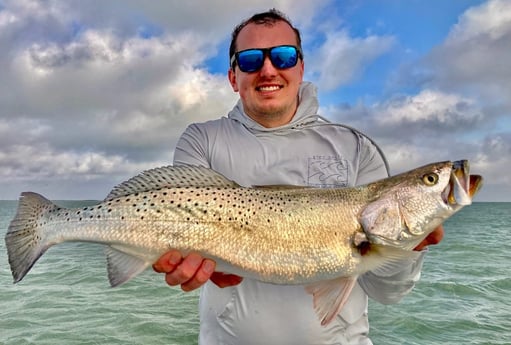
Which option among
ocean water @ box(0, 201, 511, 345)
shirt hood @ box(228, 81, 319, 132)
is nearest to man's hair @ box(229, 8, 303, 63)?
shirt hood @ box(228, 81, 319, 132)

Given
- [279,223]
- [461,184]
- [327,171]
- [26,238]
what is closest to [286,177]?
[327,171]

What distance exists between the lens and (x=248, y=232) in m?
3.45

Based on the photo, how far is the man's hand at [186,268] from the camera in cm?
332

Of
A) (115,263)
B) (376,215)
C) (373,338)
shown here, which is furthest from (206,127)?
(373,338)

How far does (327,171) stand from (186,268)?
1406mm

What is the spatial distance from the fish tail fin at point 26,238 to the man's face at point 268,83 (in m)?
1.88

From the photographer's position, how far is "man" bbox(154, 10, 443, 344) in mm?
3562

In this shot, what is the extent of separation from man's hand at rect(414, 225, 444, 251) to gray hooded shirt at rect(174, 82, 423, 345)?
91 mm

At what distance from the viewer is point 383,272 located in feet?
11.6

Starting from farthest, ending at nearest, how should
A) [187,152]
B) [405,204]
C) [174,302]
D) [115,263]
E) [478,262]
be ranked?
[478,262], [174,302], [187,152], [115,263], [405,204]

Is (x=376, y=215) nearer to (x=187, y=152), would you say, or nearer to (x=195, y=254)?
(x=195, y=254)

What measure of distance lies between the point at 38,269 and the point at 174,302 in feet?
26.2

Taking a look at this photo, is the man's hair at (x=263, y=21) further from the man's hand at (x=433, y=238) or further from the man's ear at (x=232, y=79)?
the man's hand at (x=433, y=238)

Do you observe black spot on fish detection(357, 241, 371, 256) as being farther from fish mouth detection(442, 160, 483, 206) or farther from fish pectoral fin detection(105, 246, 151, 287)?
fish pectoral fin detection(105, 246, 151, 287)
